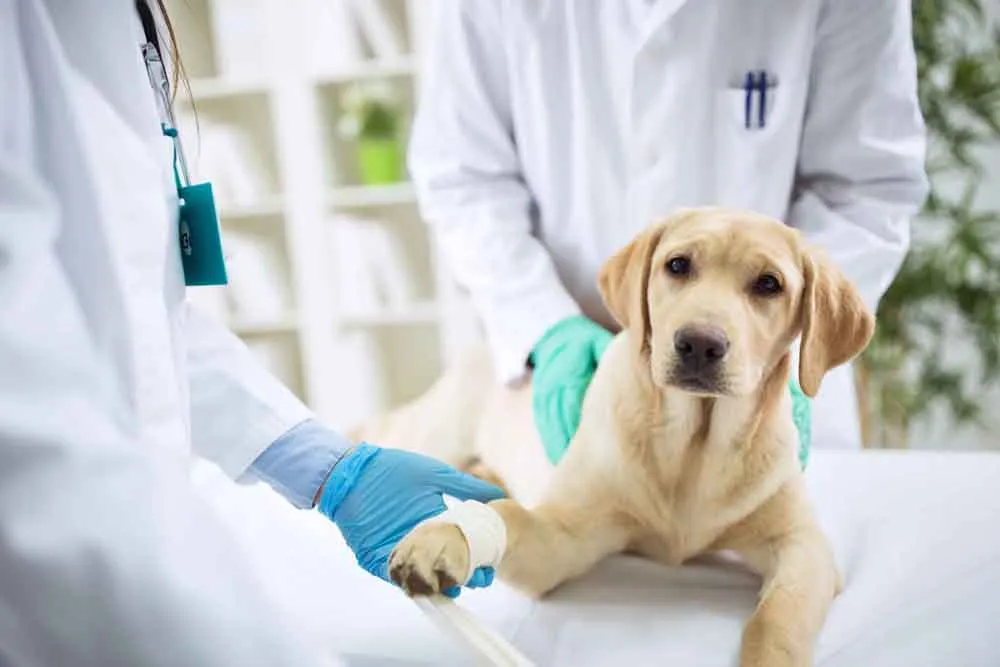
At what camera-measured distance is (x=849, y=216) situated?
97 cm

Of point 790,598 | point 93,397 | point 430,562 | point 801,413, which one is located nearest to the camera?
point 93,397

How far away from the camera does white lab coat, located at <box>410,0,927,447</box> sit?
35.0 inches

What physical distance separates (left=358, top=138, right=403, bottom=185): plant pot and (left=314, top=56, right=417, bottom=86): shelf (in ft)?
0.82

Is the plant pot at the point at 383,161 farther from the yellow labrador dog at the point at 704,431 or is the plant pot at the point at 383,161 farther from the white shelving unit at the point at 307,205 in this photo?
Result: the yellow labrador dog at the point at 704,431

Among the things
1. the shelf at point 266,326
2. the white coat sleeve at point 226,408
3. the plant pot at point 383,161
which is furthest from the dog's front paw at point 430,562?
the shelf at point 266,326

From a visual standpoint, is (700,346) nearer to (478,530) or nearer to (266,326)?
(478,530)

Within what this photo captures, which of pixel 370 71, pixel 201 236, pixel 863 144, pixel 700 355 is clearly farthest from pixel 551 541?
pixel 370 71

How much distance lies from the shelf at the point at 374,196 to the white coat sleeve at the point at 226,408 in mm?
1042

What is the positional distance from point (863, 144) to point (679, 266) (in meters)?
0.30

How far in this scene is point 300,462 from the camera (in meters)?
0.82

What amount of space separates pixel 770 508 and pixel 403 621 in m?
0.37

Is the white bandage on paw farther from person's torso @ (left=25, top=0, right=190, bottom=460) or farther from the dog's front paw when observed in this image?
person's torso @ (left=25, top=0, right=190, bottom=460)

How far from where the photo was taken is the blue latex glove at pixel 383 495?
2.48 feet

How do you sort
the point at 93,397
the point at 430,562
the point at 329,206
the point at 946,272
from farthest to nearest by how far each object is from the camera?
the point at 329,206
the point at 946,272
the point at 430,562
the point at 93,397
